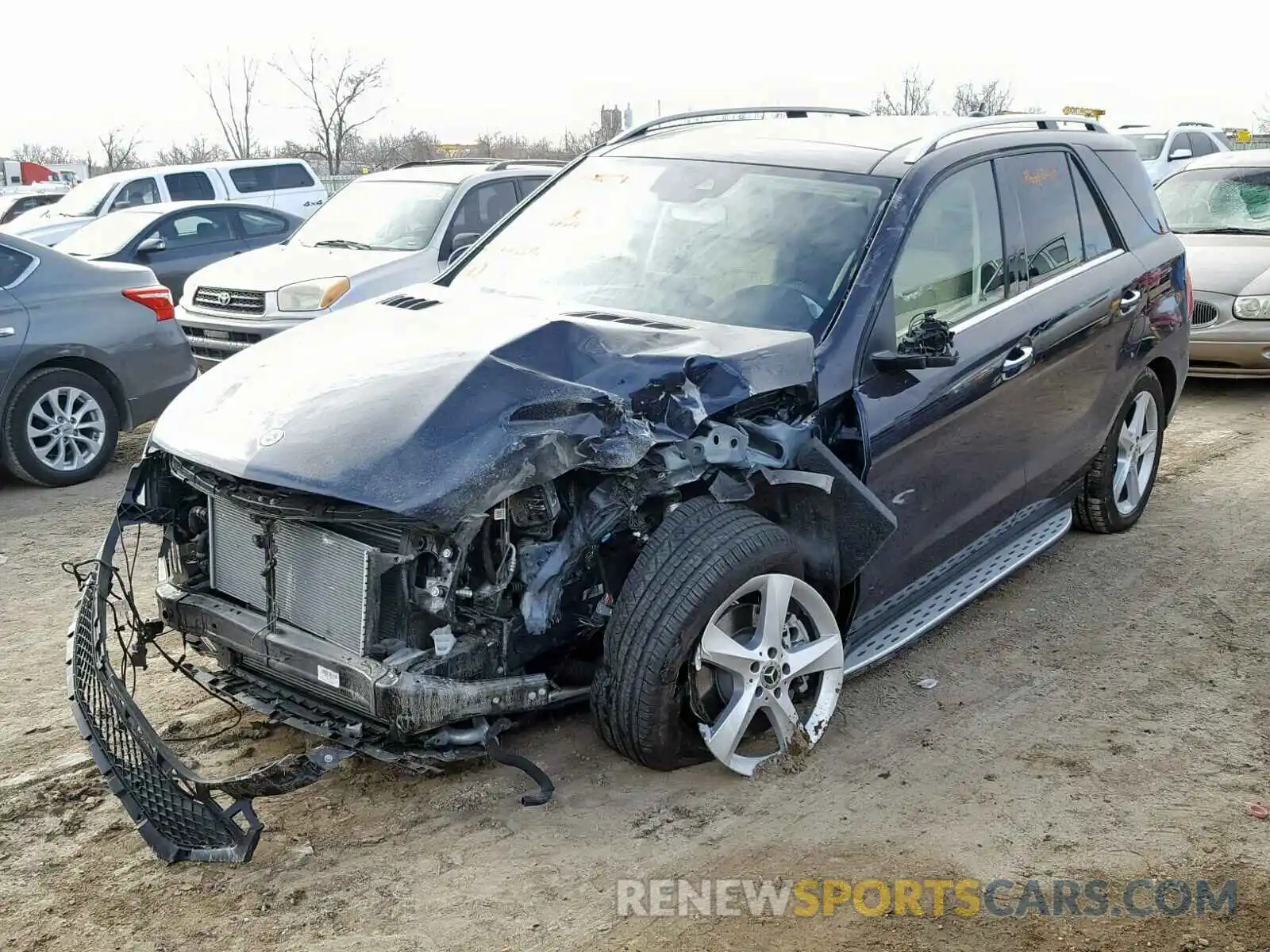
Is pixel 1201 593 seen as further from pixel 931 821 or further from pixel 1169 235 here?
pixel 931 821

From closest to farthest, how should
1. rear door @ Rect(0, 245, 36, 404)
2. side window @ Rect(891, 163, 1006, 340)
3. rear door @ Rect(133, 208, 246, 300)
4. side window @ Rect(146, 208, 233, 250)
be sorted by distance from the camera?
side window @ Rect(891, 163, 1006, 340)
rear door @ Rect(0, 245, 36, 404)
rear door @ Rect(133, 208, 246, 300)
side window @ Rect(146, 208, 233, 250)

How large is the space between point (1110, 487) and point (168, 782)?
446 cm

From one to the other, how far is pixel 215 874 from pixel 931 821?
2.06 meters

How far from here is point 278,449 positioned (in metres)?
3.51

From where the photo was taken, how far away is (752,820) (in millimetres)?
3717

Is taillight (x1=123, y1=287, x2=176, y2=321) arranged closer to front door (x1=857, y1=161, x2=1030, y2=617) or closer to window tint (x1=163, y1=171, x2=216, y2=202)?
front door (x1=857, y1=161, x2=1030, y2=617)

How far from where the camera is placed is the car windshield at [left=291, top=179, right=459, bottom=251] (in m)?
10.1

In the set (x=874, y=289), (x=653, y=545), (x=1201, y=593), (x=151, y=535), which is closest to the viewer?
(x=653, y=545)

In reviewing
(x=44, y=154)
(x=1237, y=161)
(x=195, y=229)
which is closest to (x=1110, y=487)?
(x=1237, y=161)

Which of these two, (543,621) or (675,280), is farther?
(675,280)

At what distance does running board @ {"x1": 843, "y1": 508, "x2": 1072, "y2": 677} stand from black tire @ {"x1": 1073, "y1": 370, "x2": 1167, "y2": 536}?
0.35 metres

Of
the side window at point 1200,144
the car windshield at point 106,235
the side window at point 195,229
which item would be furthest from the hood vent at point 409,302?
the side window at point 1200,144

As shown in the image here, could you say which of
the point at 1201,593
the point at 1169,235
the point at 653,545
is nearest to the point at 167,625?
the point at 653,545

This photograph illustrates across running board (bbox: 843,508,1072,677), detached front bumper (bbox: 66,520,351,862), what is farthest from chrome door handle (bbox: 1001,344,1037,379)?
detached front bumper (bbox: 66,520,351,862)
